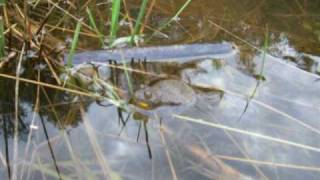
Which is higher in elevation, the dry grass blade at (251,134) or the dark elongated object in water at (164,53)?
the dark elongated object in water at (164,53)

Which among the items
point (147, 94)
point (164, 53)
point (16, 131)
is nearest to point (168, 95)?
point (147, 94)

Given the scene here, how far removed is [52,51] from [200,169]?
0.64 metres

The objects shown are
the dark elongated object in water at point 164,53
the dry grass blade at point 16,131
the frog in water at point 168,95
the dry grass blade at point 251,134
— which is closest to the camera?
the dry grass blade at point 16,131

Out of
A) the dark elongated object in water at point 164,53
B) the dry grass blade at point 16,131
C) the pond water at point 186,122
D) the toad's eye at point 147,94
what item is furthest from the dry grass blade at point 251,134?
the dry grass blade at point 16,131

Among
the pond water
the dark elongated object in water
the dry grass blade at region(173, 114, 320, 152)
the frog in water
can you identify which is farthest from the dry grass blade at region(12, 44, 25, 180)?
the dry grass blade at region(173, 114, 320, 152)

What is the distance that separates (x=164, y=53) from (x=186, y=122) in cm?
37

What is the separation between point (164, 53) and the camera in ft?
5.33

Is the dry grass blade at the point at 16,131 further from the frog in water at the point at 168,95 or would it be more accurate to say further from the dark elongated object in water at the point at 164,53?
the frog in water at the point at 168,95

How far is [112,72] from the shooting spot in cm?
151

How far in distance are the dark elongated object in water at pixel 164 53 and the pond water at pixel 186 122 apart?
0.03 meters

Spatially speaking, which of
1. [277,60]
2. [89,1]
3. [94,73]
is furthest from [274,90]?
[89,1]

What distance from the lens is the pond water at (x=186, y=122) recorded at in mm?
1190

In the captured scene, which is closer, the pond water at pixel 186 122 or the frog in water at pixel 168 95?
the pond water at pixel 186 122

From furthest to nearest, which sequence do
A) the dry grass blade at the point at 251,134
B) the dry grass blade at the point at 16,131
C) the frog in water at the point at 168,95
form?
the frog in water at the point at 168,95 < the dry grass blade at the point at 251,134 < the dry grass blade at the point at 16,131
